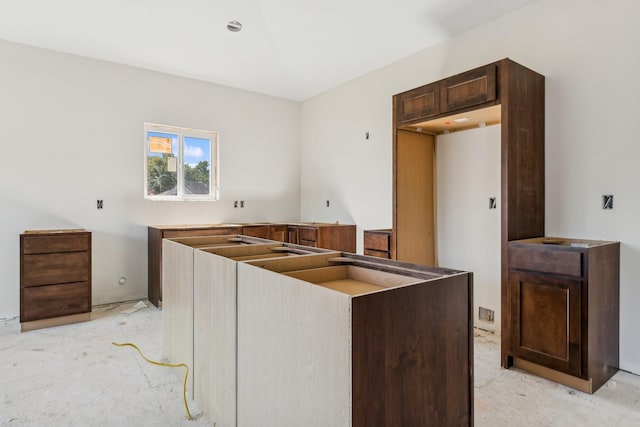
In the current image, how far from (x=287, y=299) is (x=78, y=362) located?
95.5 inches

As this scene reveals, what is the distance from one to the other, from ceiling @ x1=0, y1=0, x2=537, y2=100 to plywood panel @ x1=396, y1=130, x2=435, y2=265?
1161mm

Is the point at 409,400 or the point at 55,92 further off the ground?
the point at 55,92

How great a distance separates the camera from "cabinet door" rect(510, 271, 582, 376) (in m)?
2.33

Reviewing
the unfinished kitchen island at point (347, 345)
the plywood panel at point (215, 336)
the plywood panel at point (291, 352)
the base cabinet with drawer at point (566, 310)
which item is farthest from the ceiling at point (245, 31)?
the plywood panel at point (291, 352)

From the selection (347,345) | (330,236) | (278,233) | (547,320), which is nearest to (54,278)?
(278,233)

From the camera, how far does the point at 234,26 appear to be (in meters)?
4.13

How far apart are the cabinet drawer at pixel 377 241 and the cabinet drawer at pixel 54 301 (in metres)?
3.05

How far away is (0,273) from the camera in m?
3.78

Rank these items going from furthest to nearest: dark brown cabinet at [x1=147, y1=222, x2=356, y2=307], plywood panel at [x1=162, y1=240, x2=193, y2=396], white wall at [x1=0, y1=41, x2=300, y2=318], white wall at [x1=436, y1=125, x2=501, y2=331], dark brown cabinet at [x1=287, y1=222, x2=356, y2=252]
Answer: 1. dark brown cabinet at [x1=287, y1=222, x2=356, y2=252]
2. dark brown cabinet at [x1=147, y1=222, x2=356, y2=307]
3. white wall at [x1=0, y1=41, x2=300, y2=318]
4. white wall at [x1=436, y1=125, x2=501, y2=331]
5. plywood panel at [x1=162, y1=240, x2=193, y2=396]

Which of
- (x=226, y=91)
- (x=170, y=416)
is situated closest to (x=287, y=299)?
(x=170, y=416)

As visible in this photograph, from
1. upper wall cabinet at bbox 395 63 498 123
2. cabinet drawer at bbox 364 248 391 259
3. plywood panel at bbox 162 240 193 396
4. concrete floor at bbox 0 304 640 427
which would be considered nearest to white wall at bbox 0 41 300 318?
concrete floor at bbox 0 304 640 427

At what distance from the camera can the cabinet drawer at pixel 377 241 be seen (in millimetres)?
3751

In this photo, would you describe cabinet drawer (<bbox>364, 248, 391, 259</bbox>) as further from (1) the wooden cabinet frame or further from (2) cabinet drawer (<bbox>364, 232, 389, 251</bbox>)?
(1) the wooden cabinet frame

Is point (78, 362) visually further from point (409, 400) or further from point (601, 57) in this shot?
point (601, 57)
